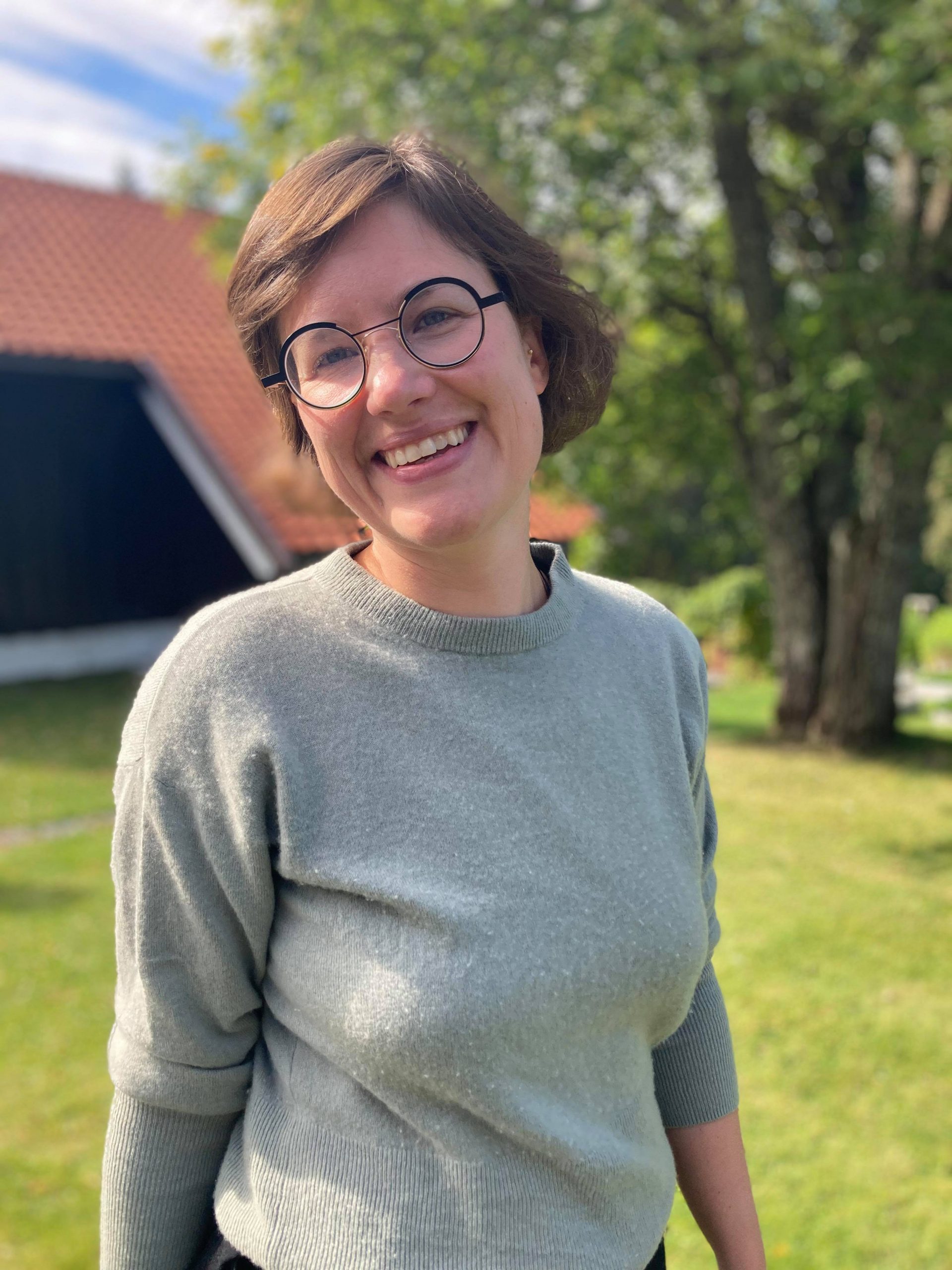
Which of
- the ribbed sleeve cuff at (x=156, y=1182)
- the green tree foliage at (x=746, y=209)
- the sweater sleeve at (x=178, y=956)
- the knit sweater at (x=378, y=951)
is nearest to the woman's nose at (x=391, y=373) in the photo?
the knit sweater at (x=378, y=951)

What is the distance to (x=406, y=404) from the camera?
1.33 meters

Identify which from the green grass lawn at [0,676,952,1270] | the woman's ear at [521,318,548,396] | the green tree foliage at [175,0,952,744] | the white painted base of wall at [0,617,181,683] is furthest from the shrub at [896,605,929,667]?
the woman's ear at [521,318,548,396]

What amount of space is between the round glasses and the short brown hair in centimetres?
7

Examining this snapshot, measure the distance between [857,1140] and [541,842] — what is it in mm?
3280

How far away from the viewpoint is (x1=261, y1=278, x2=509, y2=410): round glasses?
134cm

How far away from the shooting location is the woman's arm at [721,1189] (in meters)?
1.61

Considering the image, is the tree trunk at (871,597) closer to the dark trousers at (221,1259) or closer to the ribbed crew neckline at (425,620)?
the ribbed crew neckline at (425,620)

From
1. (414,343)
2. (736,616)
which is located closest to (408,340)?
(414,343)

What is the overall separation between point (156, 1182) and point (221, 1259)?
12cm

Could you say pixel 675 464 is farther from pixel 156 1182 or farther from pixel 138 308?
pixel 156 1182

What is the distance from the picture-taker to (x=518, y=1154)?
1.28 m

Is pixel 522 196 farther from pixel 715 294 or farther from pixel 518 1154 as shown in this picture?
pixel 518 1154

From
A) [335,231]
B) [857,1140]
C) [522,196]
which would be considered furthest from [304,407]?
[522,196]

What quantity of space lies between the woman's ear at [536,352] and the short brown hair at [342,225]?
0.01 m
